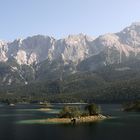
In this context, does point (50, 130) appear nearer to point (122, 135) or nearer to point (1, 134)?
point (1, 134)

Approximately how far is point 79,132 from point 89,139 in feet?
76.9

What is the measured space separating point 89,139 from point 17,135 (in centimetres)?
3613

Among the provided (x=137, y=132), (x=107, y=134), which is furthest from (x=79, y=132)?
(x=137, y=132)

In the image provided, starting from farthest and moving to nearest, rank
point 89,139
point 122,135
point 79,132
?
point 79,132 → point 122,135 → point 89,139

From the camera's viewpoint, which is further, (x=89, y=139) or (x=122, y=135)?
(x=122, y=135)

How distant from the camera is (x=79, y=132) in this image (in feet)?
552

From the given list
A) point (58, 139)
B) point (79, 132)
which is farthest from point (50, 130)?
point (58, 139)

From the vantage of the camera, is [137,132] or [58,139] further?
[137,132]

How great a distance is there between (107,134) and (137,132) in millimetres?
15719

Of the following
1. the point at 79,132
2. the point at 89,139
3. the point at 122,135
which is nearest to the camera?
the point at 89,139

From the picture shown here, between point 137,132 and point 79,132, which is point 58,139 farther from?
point 137,132

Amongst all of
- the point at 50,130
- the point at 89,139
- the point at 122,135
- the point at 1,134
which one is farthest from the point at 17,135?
the point at 122,135

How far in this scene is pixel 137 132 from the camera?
163625 mm

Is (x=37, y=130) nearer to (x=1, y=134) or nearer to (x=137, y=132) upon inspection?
(x=1, y=134)
